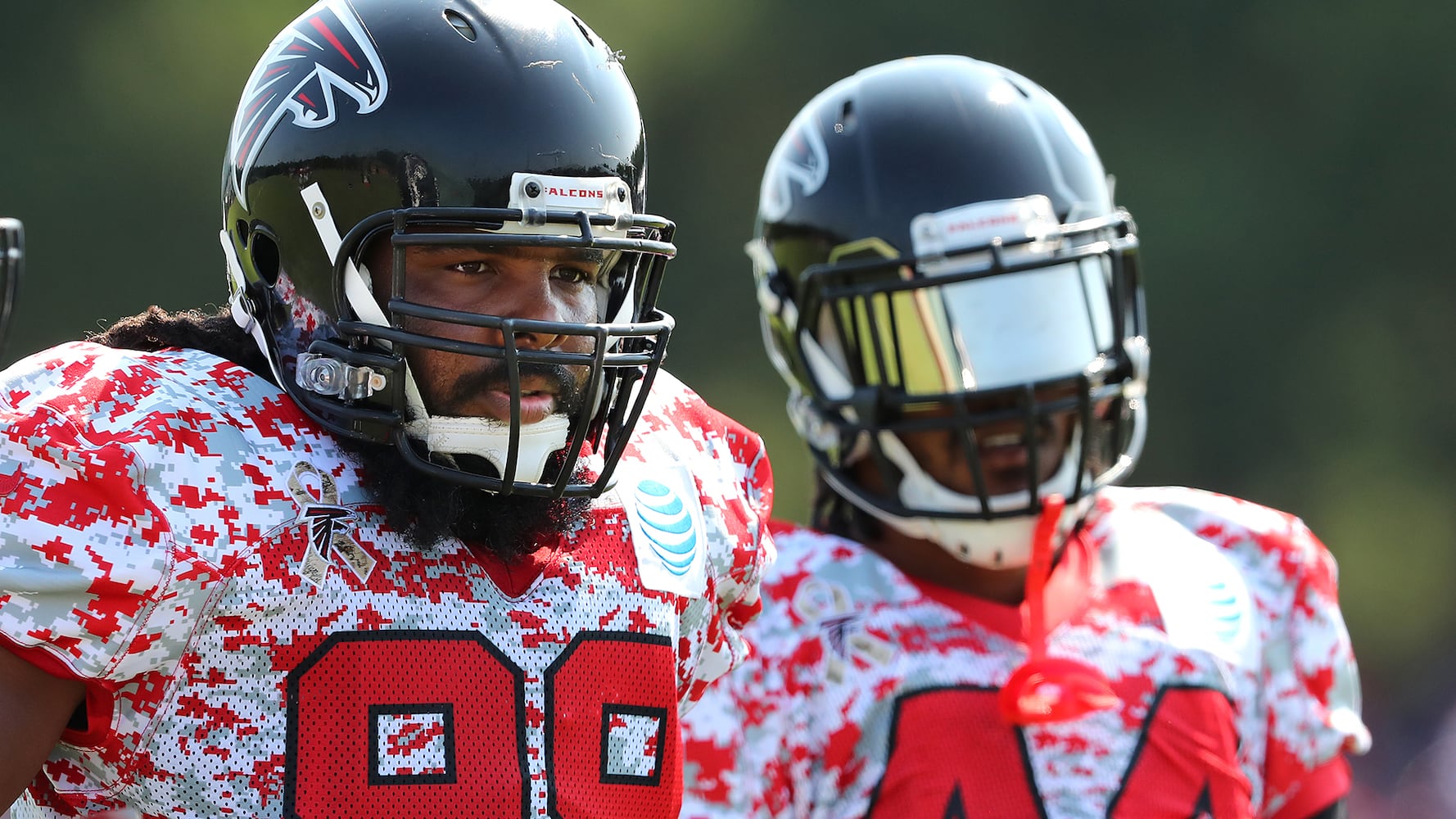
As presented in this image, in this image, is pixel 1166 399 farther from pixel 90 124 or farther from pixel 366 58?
pixel 366 58

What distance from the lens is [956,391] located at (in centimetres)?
249

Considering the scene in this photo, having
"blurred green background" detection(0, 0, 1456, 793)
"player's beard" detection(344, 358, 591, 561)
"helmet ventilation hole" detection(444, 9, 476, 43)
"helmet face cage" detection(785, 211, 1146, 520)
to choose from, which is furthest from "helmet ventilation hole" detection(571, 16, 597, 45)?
"blurred green background" detection(0, 0, 1456, 793)

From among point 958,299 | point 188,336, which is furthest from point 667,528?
point 958,299

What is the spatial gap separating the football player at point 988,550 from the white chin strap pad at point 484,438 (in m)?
0.64

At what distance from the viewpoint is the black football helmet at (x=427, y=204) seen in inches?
70.6

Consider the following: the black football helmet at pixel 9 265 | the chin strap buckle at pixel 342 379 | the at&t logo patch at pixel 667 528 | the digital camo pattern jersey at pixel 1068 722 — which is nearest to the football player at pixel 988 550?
the digital camo pattern jersey at pixel 1068 722

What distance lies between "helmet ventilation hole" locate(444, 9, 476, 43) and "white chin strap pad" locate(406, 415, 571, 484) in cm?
43

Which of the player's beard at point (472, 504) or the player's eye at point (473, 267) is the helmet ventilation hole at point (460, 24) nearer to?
the player's eye at point (473, 267)

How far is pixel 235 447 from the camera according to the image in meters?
1.70

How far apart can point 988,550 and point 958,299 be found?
36 centimetres

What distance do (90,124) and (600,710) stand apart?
7.06 metres

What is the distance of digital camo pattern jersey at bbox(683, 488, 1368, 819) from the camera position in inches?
91.3

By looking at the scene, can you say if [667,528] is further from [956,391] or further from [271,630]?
[956,391]

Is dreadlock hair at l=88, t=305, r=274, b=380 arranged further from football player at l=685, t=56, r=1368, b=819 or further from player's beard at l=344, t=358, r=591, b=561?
football player at l=685, t=56, r=1368, b=819
